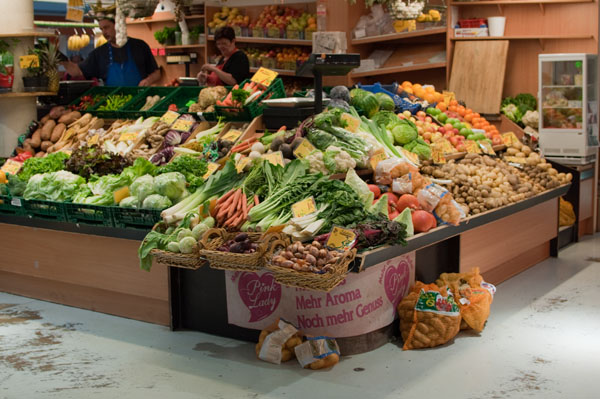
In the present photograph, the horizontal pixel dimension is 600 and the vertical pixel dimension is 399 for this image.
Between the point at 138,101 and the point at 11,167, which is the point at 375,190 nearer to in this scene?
the point at 138,101

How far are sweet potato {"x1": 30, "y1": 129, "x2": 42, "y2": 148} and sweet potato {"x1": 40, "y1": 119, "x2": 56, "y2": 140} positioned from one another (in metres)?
0.03

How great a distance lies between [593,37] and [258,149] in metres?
4.86

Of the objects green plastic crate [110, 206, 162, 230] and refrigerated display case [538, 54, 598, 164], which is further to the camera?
refrigerated display case [538, 54, 598, 164]

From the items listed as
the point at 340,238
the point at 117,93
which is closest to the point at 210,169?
Answer: the point at 340,238

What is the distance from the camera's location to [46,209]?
5.86 meters

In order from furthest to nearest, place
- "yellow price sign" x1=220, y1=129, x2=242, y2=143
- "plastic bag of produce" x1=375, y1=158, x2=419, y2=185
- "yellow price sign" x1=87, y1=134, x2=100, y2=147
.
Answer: "yellow price sign" x1=87, y1=134, x2=100, y2=147 → "yellow price sign" x1=220, y1=129, x2=242, y2=143 → "plastic bag of produce" x1=375, y1=158, x2=419, y2=185

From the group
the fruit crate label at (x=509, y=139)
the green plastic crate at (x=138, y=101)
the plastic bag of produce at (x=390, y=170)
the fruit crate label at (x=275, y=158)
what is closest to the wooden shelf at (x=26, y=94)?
the green plastic crate at (x=138, y=101)

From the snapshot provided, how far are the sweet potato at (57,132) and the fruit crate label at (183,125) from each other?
Result: 1.29 meters

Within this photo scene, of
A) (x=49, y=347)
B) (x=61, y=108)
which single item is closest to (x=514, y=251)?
(x=49, y=347)

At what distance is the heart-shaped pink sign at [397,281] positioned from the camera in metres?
4.95

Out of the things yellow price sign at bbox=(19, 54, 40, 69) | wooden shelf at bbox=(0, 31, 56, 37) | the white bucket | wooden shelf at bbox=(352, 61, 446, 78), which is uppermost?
the white bucket

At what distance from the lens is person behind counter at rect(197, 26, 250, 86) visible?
763 centimetres

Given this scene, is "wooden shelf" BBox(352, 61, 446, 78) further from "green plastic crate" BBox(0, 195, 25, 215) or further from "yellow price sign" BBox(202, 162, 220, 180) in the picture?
"green plastic crate" BBox(0, 195, 25, 215)

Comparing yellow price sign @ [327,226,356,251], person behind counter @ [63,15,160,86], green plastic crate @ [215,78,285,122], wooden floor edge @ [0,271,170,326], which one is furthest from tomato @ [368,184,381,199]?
person behind counter @ [63,15,160,86]
